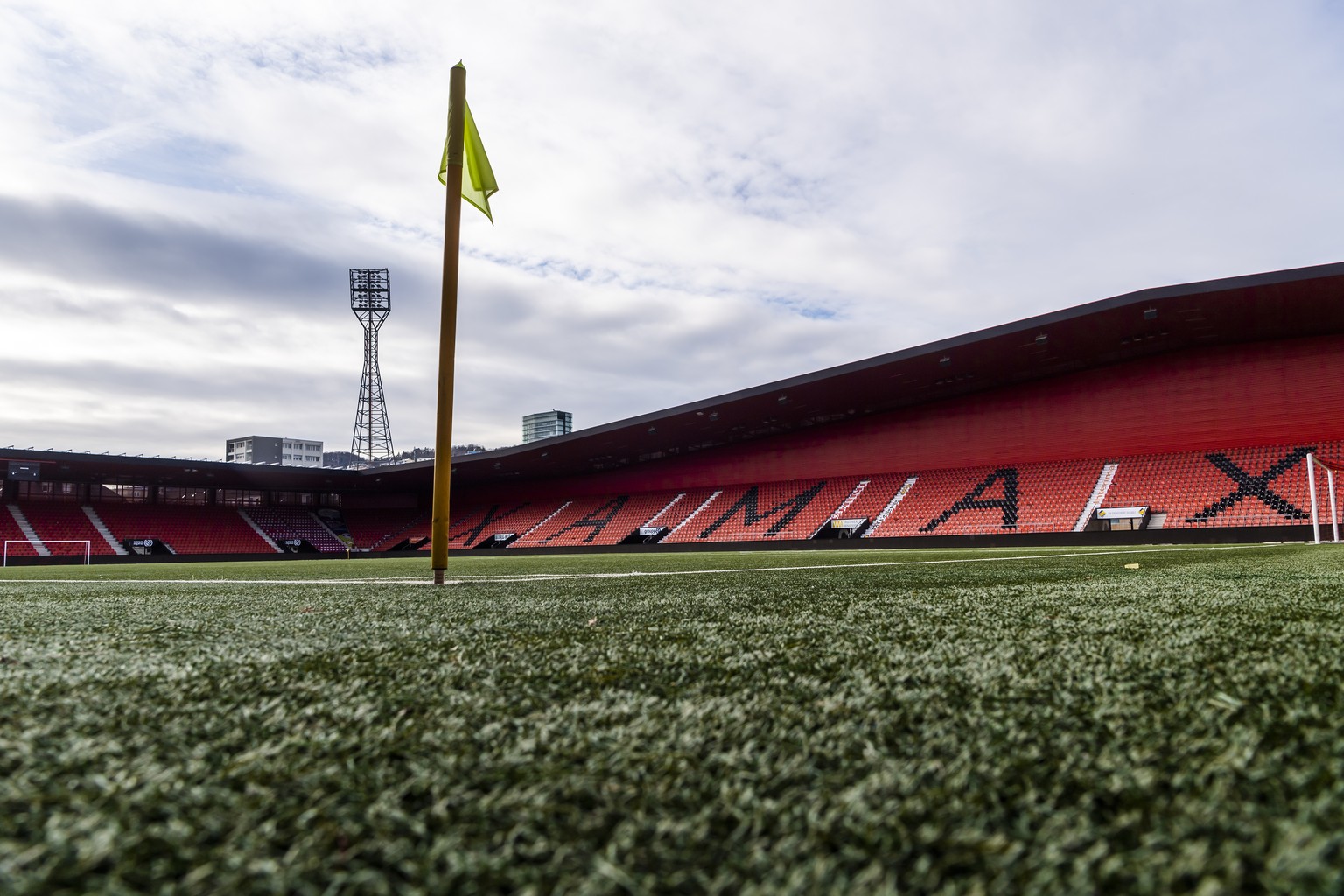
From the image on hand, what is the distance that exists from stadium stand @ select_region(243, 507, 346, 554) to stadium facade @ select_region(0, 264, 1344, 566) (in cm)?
51

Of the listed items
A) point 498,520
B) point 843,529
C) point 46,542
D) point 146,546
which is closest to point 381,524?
point 498,520

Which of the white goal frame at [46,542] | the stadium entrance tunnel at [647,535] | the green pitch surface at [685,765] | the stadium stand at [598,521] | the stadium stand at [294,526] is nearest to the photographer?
the green pitch surface at [685,765]

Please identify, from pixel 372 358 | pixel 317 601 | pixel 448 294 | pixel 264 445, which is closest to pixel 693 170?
pixel 448 294

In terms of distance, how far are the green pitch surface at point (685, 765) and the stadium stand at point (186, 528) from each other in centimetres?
3437

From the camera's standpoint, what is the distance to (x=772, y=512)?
982 inches

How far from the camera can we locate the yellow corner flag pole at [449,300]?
13.3 feet

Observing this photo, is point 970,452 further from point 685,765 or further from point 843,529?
point 685,765

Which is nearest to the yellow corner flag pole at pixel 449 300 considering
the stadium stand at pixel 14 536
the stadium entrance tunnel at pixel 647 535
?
the stadium entrance tunnel at pixel 647 535

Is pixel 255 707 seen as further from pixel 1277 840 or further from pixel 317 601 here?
pixel 317 601

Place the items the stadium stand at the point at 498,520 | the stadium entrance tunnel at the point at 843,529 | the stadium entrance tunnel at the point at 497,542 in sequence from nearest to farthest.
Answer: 1. the stadium entrance tunnel at the point at 843,529
2. the stadium entrance tunnel at the point at 497,542
3. the stadium stand at the point at 498,520

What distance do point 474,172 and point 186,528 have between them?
3385 cm

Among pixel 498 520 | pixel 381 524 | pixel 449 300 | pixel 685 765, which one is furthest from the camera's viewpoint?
pixel 381 524

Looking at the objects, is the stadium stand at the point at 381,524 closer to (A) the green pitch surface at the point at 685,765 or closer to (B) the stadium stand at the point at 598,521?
(B) the stadium stand at the point at 598,521

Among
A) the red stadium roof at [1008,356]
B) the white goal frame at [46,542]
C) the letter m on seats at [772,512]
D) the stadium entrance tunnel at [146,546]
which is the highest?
the red stadium roof at [1008,356]
